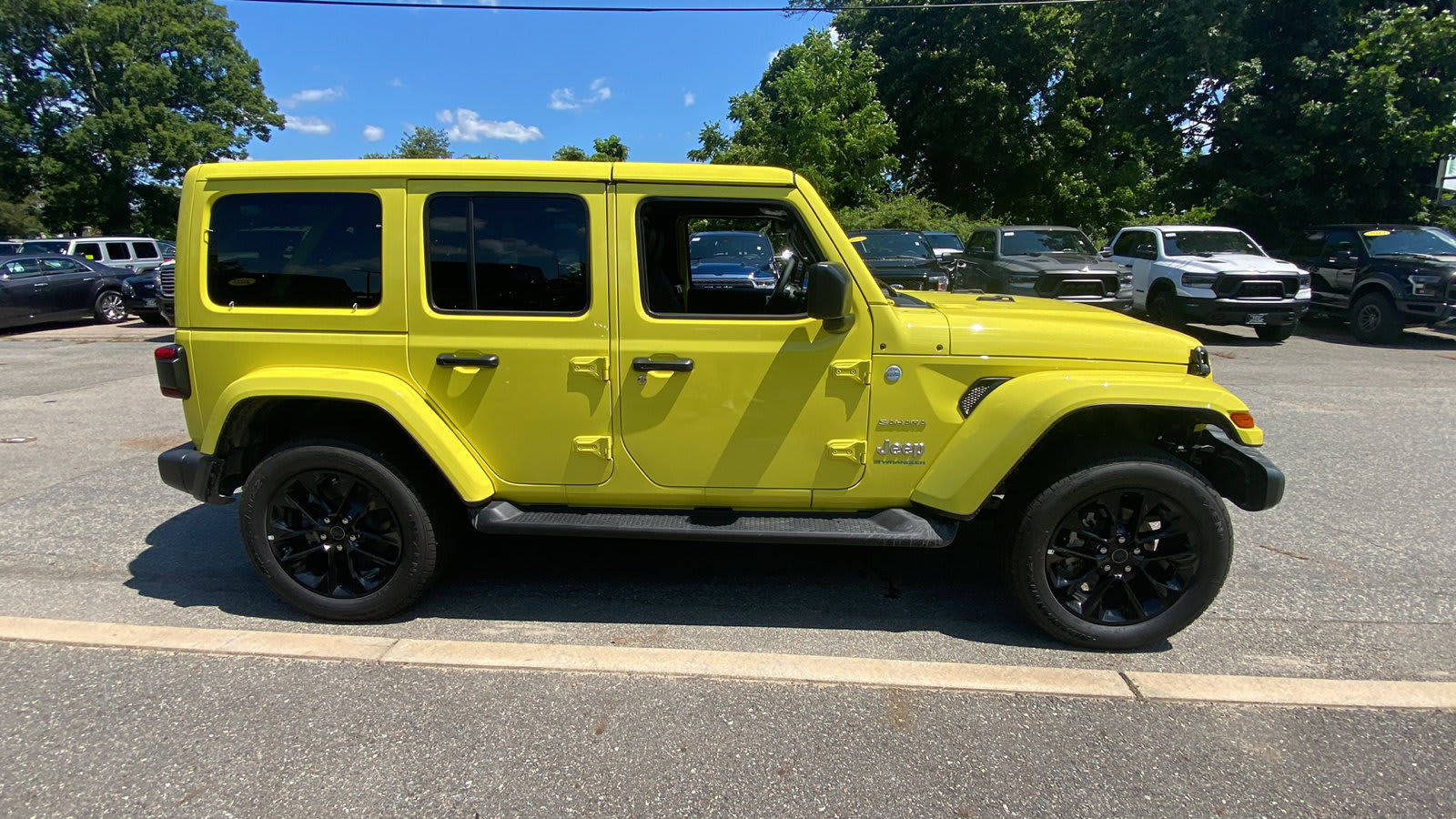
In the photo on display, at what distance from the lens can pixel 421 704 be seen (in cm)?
290

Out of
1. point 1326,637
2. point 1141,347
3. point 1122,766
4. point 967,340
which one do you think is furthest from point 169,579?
point 1326,637

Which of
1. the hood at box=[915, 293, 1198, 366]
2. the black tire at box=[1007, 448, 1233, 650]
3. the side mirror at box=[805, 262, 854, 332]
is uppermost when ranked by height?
the side mirror at box=[805, 262, 854, 332]

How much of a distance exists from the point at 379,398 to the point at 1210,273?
12.5m

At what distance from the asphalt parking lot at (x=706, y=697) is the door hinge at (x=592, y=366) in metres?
1.09

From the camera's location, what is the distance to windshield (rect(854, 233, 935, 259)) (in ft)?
43.3

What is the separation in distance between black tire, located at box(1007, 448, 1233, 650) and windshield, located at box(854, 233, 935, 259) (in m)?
10.2

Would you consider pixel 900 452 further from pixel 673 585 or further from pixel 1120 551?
pixel 673 585

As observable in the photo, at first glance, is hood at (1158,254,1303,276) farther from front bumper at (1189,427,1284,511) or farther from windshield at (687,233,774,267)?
front bumper at (1189,427,1284,511)

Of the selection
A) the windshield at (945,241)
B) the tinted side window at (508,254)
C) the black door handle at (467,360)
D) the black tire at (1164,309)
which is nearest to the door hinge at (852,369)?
the tinted side window at (508,254)

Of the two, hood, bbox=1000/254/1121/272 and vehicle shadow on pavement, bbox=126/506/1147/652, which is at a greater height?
hood, bbox=1000/254/1121/272

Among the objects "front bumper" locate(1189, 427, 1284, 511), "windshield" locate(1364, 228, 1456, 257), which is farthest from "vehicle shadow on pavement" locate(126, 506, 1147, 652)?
"windshield" locate(1364, 228, 1456, 257)

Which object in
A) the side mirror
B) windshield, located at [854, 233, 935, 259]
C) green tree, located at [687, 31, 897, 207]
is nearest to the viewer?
the side mirror

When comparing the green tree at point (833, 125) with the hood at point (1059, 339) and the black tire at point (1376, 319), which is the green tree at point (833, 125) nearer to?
the black tire at point (1376, 319)

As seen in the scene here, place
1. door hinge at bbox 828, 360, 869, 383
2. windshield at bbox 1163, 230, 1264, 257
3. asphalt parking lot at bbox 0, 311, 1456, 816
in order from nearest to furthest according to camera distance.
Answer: asphalt parking lot at bbox 0, 311, 1456, 816 < door hinge at bbox 828, 360, 869, 383 < windshield at bbox 1163, 230, 1264, 257
